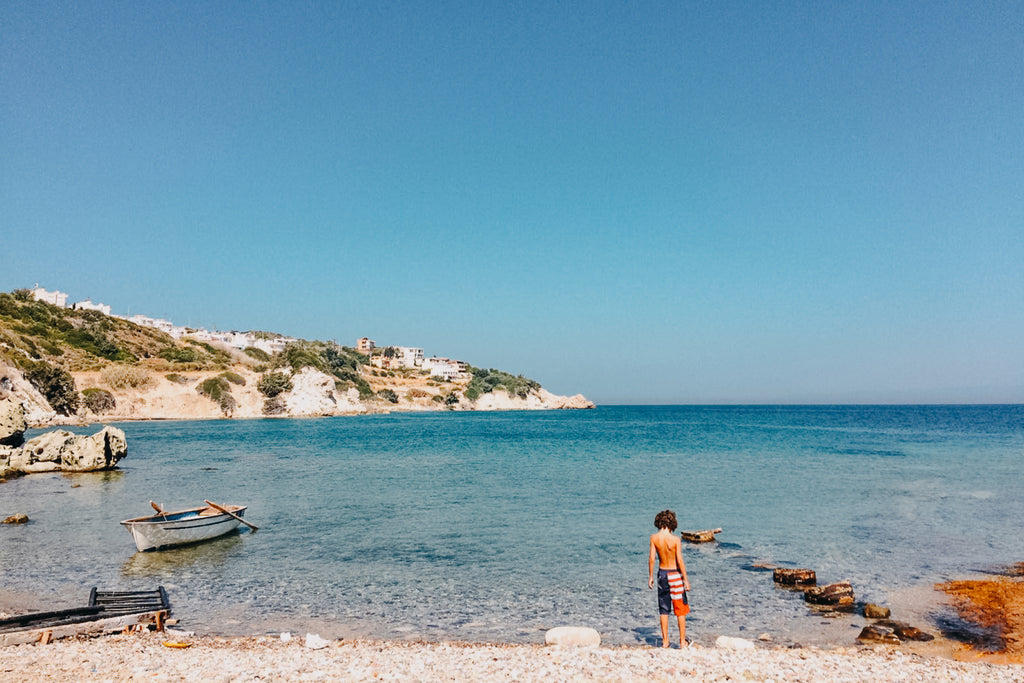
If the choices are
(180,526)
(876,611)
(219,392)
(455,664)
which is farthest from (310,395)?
(455,664)

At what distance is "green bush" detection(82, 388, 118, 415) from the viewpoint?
8950 centimetres

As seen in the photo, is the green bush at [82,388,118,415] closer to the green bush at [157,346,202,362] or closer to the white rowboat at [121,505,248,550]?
the green bush at [157,346,202,362]

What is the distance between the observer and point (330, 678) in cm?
862

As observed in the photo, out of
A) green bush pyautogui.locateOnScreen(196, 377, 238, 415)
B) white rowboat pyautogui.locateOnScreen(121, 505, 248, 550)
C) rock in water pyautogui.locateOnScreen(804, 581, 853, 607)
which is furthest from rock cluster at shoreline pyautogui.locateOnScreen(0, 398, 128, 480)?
green bush pyautogui.locateOnScreen(196, 377, 238, 415)

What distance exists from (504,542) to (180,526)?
34.3 feet

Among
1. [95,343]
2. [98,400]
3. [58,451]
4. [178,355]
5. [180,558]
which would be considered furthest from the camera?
[178,355]

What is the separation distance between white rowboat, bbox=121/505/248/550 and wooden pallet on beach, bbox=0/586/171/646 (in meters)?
6.04

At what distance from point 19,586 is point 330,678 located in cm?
1152

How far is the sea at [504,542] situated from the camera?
44.1 feet

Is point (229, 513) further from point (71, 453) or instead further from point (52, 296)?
point (52, 296)

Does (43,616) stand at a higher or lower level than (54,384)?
lower

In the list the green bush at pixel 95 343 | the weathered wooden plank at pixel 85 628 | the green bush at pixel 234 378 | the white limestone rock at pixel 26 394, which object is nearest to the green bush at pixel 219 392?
the green bush at pixel 234 378

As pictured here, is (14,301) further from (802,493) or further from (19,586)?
(802,493)

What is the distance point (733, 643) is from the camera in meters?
10.9
